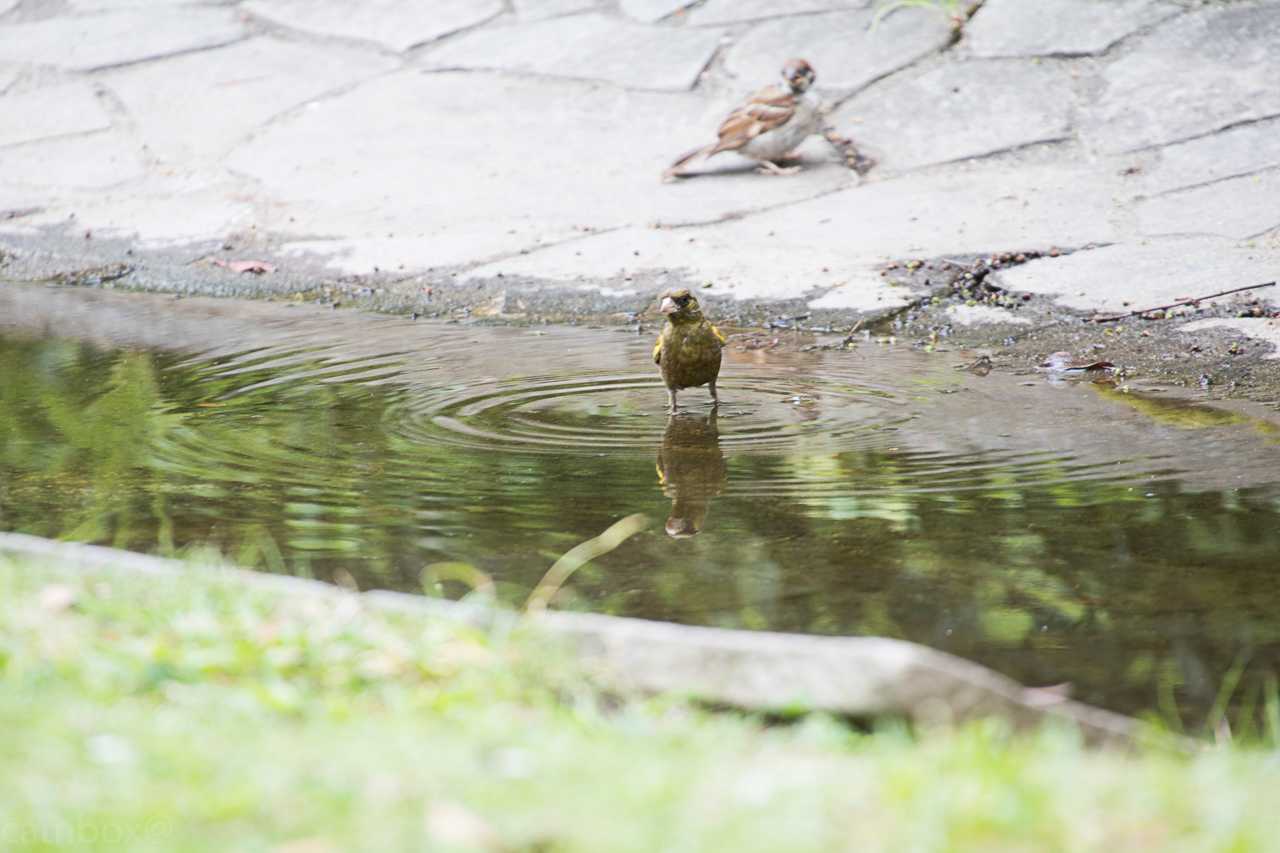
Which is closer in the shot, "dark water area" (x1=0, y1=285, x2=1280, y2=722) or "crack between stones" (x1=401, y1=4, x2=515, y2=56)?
"dark water area" (x1=0, y1=285, x2=1280, y2=722)

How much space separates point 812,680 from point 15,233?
6196mm

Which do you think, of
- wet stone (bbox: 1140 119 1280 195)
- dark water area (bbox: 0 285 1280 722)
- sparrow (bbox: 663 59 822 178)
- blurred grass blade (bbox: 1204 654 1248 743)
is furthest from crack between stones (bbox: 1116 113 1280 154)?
blurred grass blade (bbox: 1204 654 1248 743)

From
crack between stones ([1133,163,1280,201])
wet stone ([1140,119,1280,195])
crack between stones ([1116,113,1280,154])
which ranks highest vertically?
crack between stones ([1116,113,1280,154])

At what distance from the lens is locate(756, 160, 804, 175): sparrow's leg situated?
7.25 metres

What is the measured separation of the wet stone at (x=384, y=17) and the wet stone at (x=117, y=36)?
35 centimetres


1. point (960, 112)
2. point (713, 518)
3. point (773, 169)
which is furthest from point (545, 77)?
point (713, 518)

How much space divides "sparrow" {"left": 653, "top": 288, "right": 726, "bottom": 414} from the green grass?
6.88ft

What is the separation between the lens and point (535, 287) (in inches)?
238

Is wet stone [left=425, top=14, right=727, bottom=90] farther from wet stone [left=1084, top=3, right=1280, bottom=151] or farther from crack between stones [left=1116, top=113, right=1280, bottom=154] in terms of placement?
crack between stones [left=1116, top=113, right=1280, bottom=154]

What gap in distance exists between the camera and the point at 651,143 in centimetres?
766

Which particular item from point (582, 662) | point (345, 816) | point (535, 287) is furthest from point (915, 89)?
point (345, 816)

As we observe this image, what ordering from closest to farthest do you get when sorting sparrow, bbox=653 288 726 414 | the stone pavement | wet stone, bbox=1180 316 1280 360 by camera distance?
sparrow, bbox=653 288 726 414 → wet stone, bbox=1180 316 1280 360 → the stone pavement

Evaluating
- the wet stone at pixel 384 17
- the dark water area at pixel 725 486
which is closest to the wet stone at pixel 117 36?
the wet stone at pixel 384 17

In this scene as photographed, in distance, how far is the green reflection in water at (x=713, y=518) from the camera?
283 centimetres
